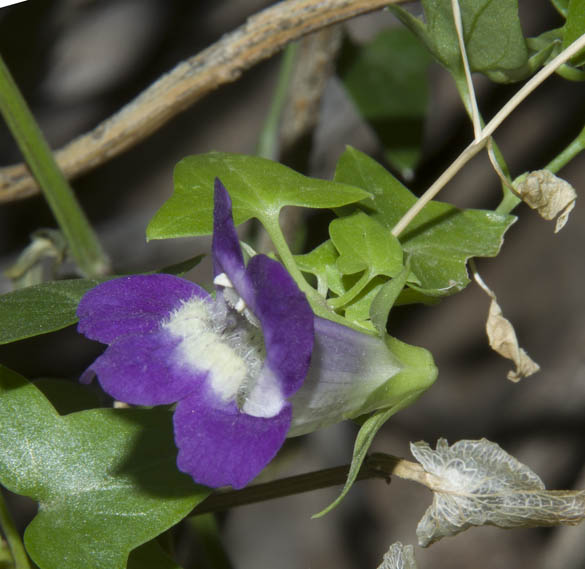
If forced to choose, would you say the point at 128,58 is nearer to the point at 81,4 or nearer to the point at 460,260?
the point at 81,4

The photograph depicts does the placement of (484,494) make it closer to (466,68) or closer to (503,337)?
(503,337)

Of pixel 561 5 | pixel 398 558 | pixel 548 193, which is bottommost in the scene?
pixel 398 558

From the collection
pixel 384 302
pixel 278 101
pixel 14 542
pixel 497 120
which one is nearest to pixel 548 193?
pixel 497 120

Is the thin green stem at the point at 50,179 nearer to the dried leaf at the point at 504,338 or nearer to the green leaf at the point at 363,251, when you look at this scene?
the green leaf at the point at 363,251

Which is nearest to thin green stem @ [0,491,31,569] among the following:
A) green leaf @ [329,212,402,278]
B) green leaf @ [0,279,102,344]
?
green leaf @ [0,279,102,344]

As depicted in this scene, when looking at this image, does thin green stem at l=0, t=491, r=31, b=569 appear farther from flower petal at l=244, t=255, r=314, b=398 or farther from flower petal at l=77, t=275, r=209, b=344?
flower petal at l=244, t=255, r=314, b=398

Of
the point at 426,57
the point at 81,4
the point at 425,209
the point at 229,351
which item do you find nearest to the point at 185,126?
the point at 81,4
